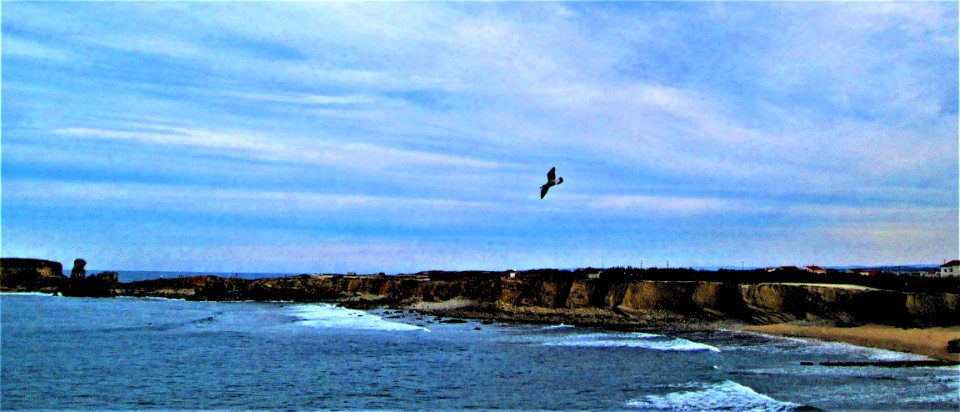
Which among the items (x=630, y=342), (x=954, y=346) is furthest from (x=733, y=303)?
(x=954, y=346)

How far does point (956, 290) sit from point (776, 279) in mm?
13019

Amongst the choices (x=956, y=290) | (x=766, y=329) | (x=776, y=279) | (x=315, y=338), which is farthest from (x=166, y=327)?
(x=956, y=290)

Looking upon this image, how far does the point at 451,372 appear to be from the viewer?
91.0 ft

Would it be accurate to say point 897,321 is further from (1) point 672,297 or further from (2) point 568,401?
(2) point 568,401

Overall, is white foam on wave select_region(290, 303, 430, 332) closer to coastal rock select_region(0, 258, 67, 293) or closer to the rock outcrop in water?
the rock outcrop in water

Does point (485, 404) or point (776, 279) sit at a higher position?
point (776, 279)

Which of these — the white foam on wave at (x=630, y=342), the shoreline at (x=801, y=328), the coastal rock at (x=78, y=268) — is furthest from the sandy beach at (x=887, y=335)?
the coastal rock at (x=78, y=268)

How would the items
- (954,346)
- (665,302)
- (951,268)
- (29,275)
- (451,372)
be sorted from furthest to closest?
(29,275)
(951,268)
(665,302)
(954,346)
(451,372)

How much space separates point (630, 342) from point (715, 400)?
15998 millimetres

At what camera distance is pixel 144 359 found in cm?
3219

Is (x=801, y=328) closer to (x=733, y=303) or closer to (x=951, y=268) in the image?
(x=733, y=303)

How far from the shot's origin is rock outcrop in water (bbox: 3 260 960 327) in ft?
122

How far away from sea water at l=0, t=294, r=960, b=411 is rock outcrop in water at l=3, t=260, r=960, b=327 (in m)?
5.12

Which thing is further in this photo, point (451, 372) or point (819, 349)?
point (819, 349)
